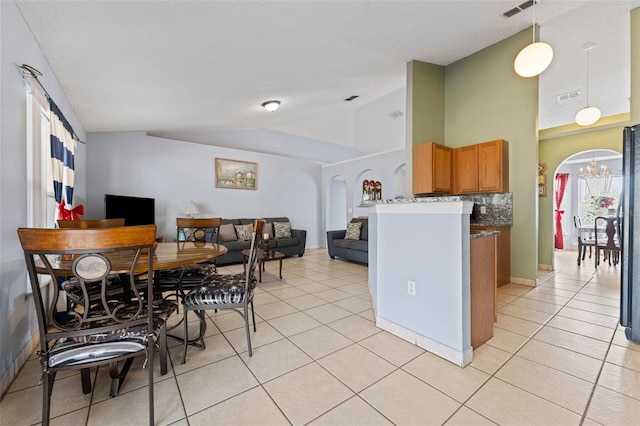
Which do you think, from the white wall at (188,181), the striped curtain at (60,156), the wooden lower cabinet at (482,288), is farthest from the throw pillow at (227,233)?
the wooden lower cabinet at (482,288)

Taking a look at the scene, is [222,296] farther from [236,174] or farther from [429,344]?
[236,174]

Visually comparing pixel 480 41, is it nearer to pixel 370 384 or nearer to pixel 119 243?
pixel 370 384

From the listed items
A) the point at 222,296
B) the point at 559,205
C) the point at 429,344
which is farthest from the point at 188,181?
the point at 559,205

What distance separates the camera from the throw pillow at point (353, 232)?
5.57 meters

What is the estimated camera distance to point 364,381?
5.26 ft

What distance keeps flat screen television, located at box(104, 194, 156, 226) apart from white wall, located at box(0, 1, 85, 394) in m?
2.66

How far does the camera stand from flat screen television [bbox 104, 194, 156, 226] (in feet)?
14.1

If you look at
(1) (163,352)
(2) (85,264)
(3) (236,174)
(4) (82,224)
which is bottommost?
(1) (163,352)

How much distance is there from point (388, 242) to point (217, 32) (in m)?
2.28

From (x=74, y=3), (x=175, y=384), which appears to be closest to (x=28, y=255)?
(x=175, y=384)

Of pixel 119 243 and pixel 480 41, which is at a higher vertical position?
pixel 480 41

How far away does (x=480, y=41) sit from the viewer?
351cm

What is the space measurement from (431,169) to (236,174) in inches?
170

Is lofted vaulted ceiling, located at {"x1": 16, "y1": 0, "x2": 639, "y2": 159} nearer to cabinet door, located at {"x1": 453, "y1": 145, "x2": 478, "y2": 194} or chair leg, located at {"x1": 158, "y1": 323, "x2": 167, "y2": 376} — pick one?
cabinet door, located at {"x1": 453, "y1": 145, "x2": 478, "y2": 194}
